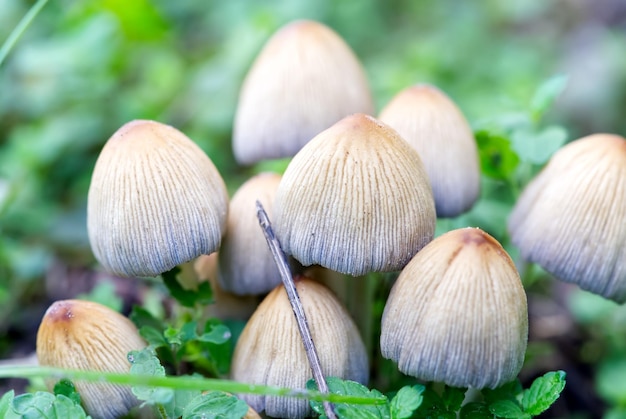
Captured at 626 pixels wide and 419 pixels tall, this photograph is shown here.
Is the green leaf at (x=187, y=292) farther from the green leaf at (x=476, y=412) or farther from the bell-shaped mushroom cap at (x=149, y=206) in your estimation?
the green leaf at (x=476, y=412)

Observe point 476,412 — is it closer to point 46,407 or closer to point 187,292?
point 187,292

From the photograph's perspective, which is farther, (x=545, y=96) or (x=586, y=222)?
(x=545, y=96)

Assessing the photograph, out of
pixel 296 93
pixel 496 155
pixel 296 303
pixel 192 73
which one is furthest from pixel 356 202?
pixel 192 73

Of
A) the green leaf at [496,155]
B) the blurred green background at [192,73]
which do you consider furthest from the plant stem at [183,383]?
the blurred green background at [192,73]

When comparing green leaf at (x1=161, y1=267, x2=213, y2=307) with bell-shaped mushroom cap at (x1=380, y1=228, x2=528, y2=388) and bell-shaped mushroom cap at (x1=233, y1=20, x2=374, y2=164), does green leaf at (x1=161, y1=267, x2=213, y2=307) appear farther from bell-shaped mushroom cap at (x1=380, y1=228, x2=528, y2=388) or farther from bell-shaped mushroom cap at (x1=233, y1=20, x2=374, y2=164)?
bell-shaped mushroom cap at (x1=380, y1=228, x2=528, y2=388)

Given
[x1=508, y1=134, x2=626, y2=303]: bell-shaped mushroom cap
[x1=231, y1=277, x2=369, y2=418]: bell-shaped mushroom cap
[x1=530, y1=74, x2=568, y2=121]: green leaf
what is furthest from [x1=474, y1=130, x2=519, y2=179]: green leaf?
[x1=231, y1=277, x2=369, y2=418]: bell-shaped mushroom cap
